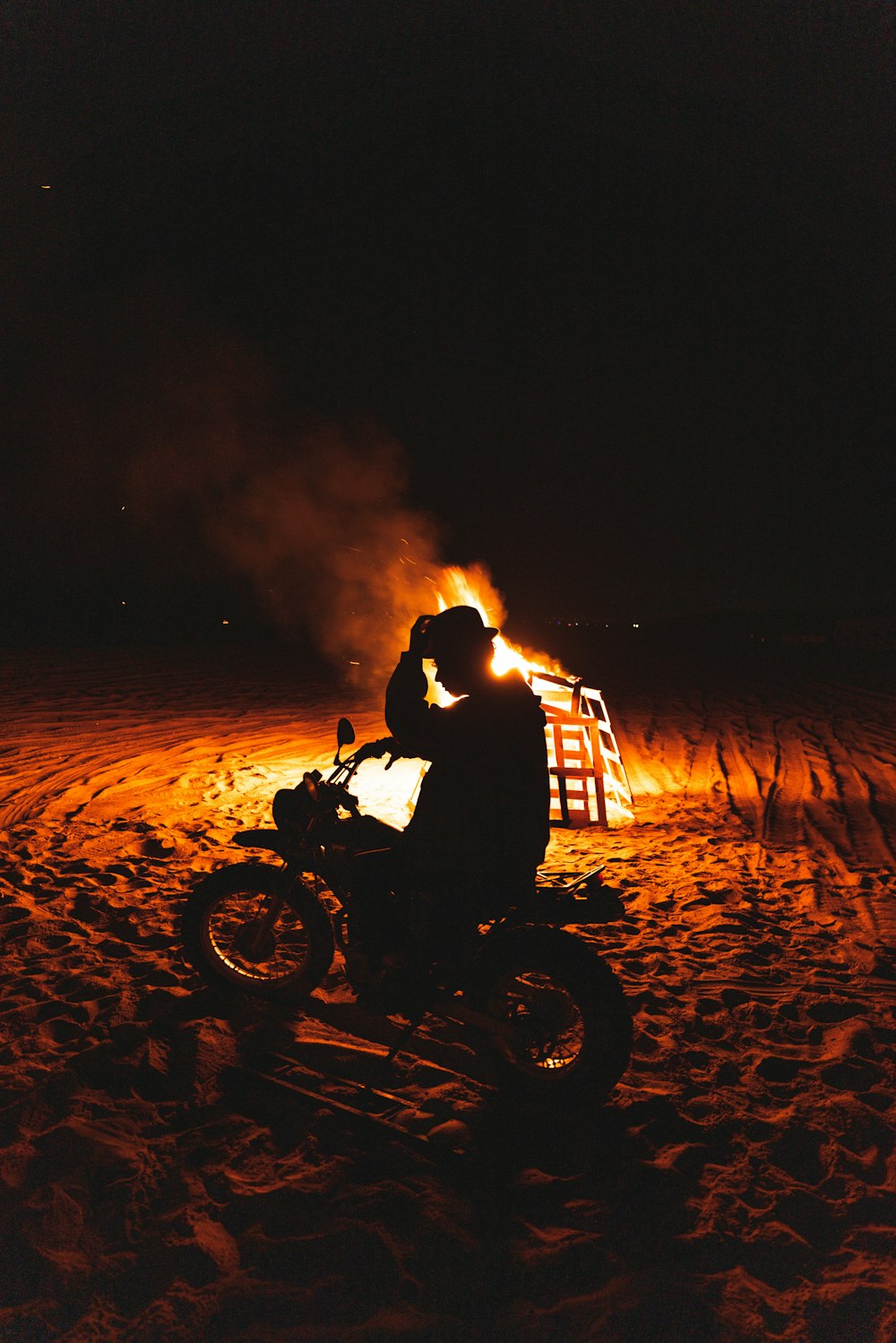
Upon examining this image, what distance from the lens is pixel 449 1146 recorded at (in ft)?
9.29

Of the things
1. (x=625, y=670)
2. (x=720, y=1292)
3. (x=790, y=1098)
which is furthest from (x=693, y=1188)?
(x=625, y=670)

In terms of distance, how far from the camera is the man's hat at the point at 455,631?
3006 millimetres

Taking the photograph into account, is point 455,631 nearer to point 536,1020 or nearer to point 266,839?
point 266,839

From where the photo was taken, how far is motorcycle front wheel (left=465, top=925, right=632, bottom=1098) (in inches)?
112

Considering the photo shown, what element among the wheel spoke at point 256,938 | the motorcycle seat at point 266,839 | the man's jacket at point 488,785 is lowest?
the wheel spoke at point 256,938

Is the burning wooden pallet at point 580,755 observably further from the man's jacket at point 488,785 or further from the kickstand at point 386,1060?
the man's jacket at point 488,785

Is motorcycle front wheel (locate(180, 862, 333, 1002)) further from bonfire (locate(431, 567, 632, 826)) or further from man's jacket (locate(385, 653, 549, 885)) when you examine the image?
bonfire (locate(431, 567, 632, 826))

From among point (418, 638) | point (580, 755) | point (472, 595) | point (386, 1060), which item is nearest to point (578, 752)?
point (580, 755)

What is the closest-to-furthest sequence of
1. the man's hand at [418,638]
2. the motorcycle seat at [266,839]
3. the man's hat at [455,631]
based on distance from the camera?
→ the man's hat at [455,631] → the man's hand at [418,638] → the motorcycle seat at [266,839]

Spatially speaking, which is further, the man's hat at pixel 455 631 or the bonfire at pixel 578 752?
the bonfire at pixel 578 752

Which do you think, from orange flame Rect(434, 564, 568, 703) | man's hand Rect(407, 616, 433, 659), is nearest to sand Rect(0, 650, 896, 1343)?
man's hand Rect(407, 616, 433, 659)

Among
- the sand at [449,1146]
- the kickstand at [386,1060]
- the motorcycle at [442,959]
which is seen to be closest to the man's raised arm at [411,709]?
the motorcycle at [442,959]

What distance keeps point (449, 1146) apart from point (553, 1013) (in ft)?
1.93

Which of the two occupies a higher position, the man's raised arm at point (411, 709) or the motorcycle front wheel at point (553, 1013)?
the man's raised arm at point (411, 709)
